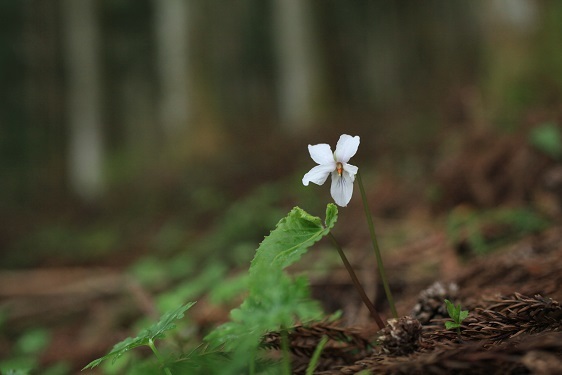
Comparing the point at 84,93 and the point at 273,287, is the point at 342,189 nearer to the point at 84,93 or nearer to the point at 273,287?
the point at 273,287

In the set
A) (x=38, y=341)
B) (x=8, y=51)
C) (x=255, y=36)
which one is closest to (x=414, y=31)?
(x=255, y=36)

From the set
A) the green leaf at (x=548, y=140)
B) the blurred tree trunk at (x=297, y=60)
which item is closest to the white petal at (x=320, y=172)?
the green leaf at (x=548, y=140)

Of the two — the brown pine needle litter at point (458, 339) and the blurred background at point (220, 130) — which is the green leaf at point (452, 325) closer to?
the brown pine needle litter at point (458, 339)

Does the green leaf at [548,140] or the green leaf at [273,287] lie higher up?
the green leaf at [548,140]

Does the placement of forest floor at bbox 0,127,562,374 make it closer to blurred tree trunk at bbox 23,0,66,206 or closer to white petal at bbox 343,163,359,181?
white petal at bbox 343,163,359,181

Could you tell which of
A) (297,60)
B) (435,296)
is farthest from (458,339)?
(297,60)

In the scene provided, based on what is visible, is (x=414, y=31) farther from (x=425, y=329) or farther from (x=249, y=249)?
(x=425, y=329)

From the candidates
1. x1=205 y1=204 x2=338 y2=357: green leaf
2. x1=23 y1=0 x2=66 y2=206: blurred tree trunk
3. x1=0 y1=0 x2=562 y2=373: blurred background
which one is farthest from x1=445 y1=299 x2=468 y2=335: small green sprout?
x1=23 y1=0 x2=66 y2=206: blurred tree trunk

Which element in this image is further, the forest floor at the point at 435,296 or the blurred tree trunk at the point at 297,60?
the blurred tree trunk at the point at 297,60
